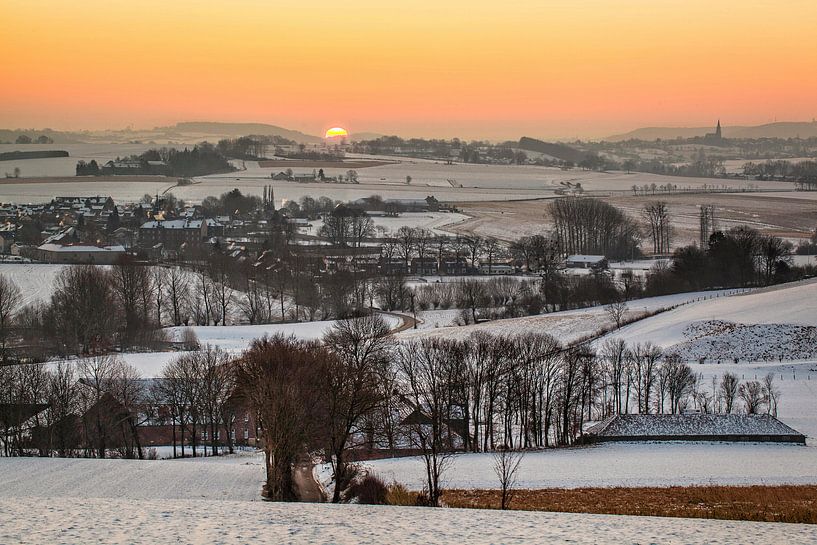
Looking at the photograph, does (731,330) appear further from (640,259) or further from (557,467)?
(640,259)

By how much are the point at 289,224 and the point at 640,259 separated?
38363 millimetres

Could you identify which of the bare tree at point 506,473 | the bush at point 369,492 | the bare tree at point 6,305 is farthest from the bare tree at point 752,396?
the bare tree at point 6,305

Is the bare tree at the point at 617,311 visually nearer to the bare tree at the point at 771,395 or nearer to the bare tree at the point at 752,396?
the bare tree at the point at 771,395

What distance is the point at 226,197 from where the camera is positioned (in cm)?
11950

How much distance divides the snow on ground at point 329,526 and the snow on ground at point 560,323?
3241cm

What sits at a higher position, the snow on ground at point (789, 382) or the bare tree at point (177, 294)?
the bare tree at point (177, 294)

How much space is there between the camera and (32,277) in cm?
6656

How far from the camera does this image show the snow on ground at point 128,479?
2050 cm

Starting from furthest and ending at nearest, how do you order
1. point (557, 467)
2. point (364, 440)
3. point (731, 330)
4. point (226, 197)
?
1. point (226, 197)
2. point (731, 330)
3. point (364, 440)
4. point (557, 467)

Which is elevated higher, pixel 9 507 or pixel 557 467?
pixel 9 507

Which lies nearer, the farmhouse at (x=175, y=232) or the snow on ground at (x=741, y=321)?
the snow on ground at (x=741, y=321)

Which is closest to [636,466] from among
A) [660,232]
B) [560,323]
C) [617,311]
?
[560,323]

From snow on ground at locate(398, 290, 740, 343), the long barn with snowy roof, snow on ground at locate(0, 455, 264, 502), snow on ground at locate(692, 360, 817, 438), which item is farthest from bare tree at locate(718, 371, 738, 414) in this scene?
snow on ground at locate(0, 455, 264, 502)

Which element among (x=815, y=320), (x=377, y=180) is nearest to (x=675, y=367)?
(x=815, y=320)
